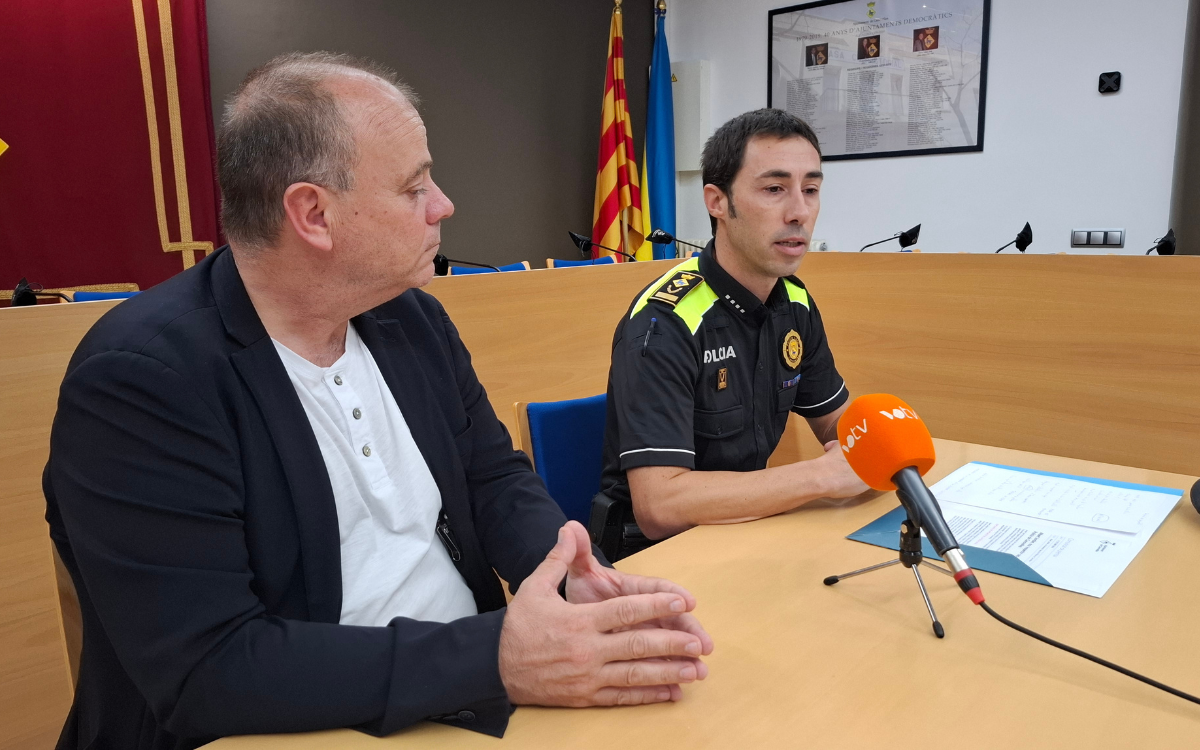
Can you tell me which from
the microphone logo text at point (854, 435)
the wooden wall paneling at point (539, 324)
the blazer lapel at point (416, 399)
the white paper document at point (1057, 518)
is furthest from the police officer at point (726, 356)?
the wooden wall paneling at point (539, 324)

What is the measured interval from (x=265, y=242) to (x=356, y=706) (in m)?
0.52

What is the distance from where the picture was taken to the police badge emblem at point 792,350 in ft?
5.55

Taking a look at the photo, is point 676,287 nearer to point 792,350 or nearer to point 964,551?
point 792,350

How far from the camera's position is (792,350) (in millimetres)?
1706

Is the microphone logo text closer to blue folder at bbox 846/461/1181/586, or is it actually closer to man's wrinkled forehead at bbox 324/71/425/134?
blue folder at bbox 846/461/1181/586

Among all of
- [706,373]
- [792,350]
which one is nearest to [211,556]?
[706,373]

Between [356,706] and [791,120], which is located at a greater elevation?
[791,120]

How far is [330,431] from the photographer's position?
970 millimetres

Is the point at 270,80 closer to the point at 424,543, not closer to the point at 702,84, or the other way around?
the point at 424,543

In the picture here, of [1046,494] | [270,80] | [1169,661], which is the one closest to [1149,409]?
[1046,494]

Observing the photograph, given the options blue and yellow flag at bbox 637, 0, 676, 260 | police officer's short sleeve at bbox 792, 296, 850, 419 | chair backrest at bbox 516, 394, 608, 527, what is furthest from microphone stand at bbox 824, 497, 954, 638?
blue and yellow flag at bbox 637, 0, 676, 260

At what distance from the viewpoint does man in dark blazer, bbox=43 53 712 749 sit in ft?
2.40

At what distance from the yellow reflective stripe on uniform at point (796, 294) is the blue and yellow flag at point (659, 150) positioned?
13.0 ft

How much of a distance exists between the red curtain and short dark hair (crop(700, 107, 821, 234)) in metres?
2.99
